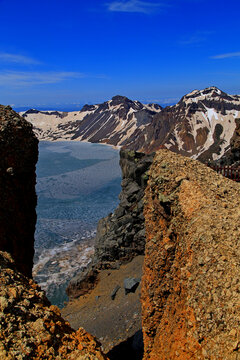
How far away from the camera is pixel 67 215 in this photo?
49500 mm

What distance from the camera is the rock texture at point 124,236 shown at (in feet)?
67.3

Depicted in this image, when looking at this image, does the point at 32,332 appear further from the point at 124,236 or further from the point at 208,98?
the point at 208,98

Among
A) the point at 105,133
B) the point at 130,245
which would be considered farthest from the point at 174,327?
the point at 105,133

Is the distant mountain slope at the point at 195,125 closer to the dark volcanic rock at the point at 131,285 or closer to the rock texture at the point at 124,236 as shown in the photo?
the rock texture at the point at 124,236

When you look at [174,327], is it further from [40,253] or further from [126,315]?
[40,253]

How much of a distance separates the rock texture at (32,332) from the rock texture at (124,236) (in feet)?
48.7

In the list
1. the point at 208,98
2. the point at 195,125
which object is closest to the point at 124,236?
the point at 195,125

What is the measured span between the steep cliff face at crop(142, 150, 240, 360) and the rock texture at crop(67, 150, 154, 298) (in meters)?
12.6

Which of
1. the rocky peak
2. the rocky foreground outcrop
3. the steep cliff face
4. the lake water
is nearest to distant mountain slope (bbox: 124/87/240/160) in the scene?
the rocky peak

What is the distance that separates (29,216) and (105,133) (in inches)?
7214

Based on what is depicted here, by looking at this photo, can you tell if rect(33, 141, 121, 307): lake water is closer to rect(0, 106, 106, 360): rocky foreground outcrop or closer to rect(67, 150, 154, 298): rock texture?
rect(67, 150, 154, 298): rock texture

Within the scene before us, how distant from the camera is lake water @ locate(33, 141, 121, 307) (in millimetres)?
29828

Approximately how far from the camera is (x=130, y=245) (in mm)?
21016

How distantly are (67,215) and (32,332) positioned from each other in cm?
4579
